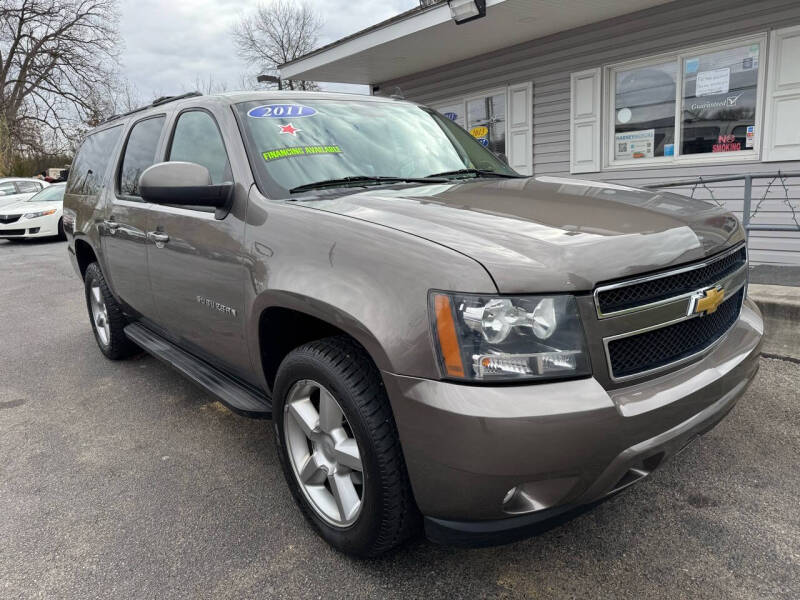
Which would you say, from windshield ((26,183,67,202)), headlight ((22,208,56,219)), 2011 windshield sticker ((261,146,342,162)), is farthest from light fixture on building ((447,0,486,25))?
windshield ((26,183,67,202))

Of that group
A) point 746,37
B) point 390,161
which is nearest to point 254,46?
point 746,37

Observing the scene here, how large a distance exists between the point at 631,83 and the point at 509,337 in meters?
7.30

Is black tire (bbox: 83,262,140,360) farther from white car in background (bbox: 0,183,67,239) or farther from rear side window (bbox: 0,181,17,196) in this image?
rear side window (bbox: 0,181,17,196)

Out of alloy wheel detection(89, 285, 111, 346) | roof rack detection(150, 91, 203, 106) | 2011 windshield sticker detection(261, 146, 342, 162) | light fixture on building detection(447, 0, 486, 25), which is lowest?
alloy wheel detection(89, 285, 111, 346)

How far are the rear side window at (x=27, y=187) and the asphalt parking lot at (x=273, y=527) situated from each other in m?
15.4

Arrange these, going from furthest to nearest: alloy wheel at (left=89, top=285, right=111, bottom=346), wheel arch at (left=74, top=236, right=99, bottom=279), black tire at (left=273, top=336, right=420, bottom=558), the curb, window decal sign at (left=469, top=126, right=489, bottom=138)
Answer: window decal sign at (left=469, top=126, right=489, bottom=138) < wheel arch at (left=74, top=236, right=99, bottom=279) < alloy wheel at (left=89, top=285, right=111, bottom=346) < the curb < black tire at (left=273, top=336, right=420, bottom=558)

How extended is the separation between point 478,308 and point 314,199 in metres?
1.01

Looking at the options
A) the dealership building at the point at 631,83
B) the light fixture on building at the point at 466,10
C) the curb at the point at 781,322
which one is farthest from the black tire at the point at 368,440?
the light fixture on building at the point at 466,10

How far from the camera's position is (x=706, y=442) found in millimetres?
2924

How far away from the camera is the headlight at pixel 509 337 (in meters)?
1.59

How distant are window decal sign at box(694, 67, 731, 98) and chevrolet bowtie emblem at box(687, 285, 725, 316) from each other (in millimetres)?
6122

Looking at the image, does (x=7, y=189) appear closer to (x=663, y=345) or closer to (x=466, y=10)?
(x=466, y=10)

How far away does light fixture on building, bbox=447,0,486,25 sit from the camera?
6.87 meters

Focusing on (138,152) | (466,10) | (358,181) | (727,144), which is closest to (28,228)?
(466,10)
